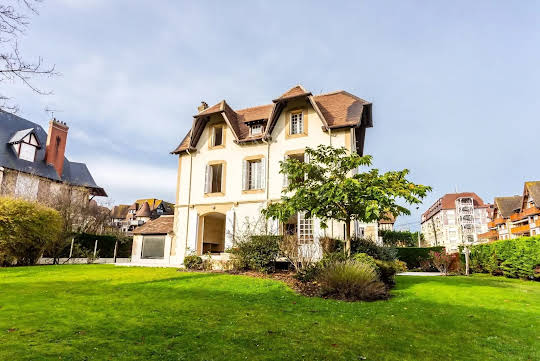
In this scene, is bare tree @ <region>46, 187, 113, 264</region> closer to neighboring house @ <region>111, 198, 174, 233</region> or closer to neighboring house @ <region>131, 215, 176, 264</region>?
neighboring house @ <region>131, 215, 176, 264</region>

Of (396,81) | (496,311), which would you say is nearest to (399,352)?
(496,311)

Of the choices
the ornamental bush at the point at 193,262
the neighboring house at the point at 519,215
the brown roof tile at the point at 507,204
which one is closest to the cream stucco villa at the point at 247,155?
the ornamental bush at the point at 193,262

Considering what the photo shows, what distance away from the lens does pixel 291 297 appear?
8.84 m

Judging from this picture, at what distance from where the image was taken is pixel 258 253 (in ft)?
46.1

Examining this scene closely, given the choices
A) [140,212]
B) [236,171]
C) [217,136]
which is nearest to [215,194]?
[236,171]

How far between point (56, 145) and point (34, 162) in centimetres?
292

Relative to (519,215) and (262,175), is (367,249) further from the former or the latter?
(519,215)

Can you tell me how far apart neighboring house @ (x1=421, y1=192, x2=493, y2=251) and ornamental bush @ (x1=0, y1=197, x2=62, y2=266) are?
92708 mm

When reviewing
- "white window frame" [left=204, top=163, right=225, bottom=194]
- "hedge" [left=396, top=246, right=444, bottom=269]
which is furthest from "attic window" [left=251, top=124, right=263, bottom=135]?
"hedge" [left=396, top=246, right=444, bottom=269]

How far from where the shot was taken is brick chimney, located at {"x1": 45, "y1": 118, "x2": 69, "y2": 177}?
32.4 m

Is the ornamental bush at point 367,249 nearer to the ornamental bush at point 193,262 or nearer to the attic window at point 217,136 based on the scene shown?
the ornamental bush at point 193,262

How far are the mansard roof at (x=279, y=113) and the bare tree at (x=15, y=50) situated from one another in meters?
A: 14.3

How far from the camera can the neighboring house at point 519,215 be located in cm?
4269

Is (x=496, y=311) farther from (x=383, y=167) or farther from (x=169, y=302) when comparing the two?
(x=169, y=302)
